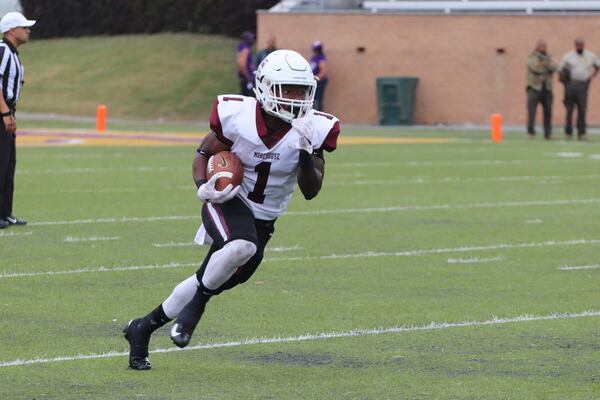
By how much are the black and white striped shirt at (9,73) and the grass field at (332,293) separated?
1143mm

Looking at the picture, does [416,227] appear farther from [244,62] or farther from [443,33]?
[443,33]

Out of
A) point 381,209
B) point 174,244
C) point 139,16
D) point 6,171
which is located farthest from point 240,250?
point 139,16

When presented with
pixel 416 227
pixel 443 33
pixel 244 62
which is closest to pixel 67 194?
pixel 416 227

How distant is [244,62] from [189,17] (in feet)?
45.4

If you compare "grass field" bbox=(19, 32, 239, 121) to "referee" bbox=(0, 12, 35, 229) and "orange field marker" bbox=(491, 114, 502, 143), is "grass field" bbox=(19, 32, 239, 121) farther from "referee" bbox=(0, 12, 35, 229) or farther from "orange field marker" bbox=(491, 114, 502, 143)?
"referee" bbox=(0, 12, 35, 229)

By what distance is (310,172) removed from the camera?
6.87 m

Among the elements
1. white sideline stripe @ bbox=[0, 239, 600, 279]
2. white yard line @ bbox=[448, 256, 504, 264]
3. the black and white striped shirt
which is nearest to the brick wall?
white sideline stripe @ bbox=[0, 239, 600, 279]

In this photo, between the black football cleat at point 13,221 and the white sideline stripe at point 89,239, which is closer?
the white sideline stripe at point 89,239

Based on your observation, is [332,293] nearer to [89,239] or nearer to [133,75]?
[89,239]

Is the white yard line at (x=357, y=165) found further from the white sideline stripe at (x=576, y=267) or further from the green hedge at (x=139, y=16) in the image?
the green hedge at (x=139, y=16)

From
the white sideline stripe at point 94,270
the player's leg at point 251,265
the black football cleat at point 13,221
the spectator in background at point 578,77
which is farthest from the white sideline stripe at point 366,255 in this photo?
the spectator in background at point 578,77

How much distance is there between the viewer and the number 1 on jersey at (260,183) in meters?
7.07

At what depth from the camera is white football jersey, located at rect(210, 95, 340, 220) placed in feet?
23.0

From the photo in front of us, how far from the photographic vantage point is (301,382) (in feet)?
22.3
